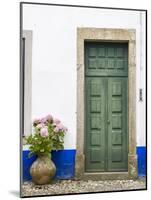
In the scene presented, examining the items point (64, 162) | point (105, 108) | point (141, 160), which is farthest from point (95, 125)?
point (141, 160)

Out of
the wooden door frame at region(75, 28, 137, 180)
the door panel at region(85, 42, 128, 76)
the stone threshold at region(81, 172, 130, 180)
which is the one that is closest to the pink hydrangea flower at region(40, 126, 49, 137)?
the wooden door frame at region(75, 28, 137, 180)

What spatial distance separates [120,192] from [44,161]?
0.85 meters

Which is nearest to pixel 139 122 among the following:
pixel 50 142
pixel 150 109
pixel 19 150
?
pixel 150 109

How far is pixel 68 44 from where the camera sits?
4.15 m

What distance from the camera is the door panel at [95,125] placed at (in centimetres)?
423

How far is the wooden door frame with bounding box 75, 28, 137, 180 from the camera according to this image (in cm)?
418

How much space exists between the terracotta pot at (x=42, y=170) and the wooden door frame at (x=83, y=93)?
0.91 feet

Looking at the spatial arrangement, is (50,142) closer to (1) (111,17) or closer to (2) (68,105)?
(2) (68,105)

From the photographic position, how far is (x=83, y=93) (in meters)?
4.19

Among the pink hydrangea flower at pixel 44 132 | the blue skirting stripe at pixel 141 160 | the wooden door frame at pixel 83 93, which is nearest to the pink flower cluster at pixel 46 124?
the pink hydrangea flower at pixel 44 132

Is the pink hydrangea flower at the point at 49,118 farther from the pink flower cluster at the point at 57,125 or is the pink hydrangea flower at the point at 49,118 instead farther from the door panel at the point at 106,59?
the door panel at the point at 106,59

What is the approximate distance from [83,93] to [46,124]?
490 mm

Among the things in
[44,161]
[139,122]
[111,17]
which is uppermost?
[111,17]

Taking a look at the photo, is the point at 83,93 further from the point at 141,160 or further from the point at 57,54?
the point at 141,160
